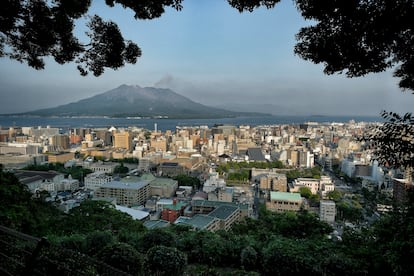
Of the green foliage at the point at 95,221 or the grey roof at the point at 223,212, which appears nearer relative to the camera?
the green foliage at the point at 95,221

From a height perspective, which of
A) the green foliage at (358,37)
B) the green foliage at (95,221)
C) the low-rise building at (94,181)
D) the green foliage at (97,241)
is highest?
the green foliage at (358,37)

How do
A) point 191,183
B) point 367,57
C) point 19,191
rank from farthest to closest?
→ point 191,183 < point 19,191 < point 367,57

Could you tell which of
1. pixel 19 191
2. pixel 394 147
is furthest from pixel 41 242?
pixel 19 191

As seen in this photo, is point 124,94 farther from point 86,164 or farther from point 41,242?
point 41,242

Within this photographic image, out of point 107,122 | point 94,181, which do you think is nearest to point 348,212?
point 94,181

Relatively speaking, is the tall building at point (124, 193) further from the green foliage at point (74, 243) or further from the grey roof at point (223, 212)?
the green foliage at point (74, 243)

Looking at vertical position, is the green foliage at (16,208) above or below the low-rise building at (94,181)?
above

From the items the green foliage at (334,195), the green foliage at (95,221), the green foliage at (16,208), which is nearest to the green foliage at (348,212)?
the green foliage at (334,195)
